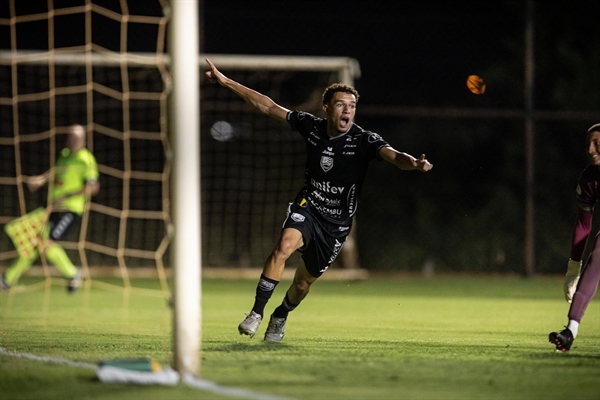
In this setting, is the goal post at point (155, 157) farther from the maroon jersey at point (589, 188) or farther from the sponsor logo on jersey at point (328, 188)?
the maroon jersey at point (589, 188)

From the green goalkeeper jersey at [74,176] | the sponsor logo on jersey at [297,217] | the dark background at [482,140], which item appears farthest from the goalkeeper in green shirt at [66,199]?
the sponsor logo on jersey at [297,217]

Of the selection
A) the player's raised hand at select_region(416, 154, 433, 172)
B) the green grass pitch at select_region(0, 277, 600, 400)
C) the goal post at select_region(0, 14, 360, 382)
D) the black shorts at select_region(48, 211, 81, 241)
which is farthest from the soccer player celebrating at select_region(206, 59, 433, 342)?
the goal post at select_region(0, 14, 360, 382)

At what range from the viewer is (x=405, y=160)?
6.43 metres

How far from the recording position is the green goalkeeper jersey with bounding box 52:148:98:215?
38.9ft

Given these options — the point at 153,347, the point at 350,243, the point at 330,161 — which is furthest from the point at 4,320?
the point at 350,243

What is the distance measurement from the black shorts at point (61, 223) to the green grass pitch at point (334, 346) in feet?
2.56

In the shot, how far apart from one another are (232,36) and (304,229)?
13.7 metres

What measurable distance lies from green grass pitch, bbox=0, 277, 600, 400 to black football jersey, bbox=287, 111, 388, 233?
94 cm

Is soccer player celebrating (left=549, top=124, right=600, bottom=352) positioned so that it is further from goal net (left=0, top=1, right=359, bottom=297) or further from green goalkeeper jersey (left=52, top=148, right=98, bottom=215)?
goal net (left=0, top=1, right=359, bottom=297)

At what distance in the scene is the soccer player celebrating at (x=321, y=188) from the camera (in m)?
7.09

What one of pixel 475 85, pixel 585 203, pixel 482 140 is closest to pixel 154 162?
pixel 482 140

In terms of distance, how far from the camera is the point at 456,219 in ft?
56.5

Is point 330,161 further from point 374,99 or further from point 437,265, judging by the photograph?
point 374,99

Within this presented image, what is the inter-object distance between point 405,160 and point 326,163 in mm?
899
